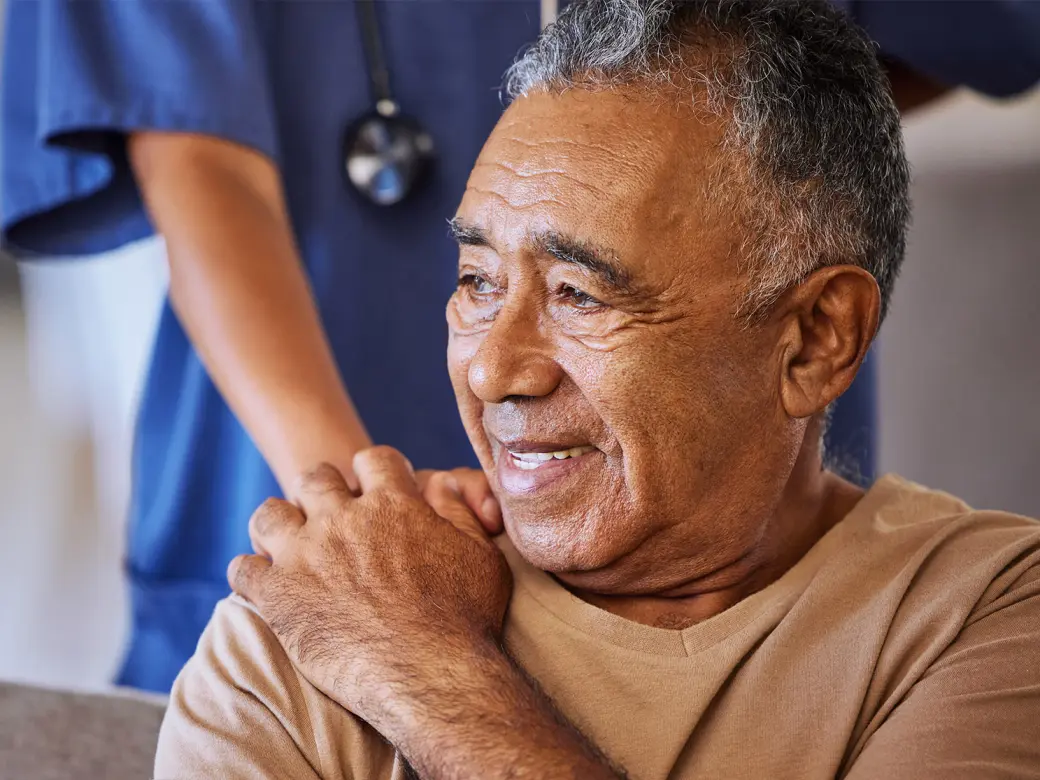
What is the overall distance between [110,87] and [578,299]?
79 centimetres

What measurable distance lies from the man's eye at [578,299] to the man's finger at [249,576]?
0.40m

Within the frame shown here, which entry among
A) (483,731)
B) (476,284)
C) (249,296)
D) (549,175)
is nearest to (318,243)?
(249,296)

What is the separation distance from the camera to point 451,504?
1.32 meters

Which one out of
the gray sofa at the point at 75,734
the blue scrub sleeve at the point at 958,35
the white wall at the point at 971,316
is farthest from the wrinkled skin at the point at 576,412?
the white wall at the point at 971,316

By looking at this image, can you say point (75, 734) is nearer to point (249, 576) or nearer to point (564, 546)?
point (249, 576)

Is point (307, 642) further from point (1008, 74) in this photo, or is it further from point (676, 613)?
point (1008, 74)

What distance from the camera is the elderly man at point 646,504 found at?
1.12m

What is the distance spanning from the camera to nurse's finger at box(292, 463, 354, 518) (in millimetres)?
1246

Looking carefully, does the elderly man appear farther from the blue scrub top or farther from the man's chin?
the blue scrub top

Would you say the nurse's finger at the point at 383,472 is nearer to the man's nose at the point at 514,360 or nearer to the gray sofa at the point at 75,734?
the man's nose at the point at 514,360

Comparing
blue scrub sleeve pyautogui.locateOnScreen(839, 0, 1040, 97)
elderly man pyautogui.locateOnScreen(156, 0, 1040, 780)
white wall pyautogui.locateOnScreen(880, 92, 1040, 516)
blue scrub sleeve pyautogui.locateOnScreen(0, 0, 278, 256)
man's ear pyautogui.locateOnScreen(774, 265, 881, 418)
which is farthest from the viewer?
white wall pyautogui.locateOnScreen(880, 92, 1040, 516)

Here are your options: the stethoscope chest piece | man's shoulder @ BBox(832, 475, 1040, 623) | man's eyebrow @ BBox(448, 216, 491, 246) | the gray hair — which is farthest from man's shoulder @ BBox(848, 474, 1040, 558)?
the stethoscope chest piece

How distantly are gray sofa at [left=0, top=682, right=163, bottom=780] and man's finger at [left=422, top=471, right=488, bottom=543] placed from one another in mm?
421

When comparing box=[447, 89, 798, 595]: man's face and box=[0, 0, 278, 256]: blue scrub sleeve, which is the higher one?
box=[0, 0, 278, 256]: blue scrub sleeve
